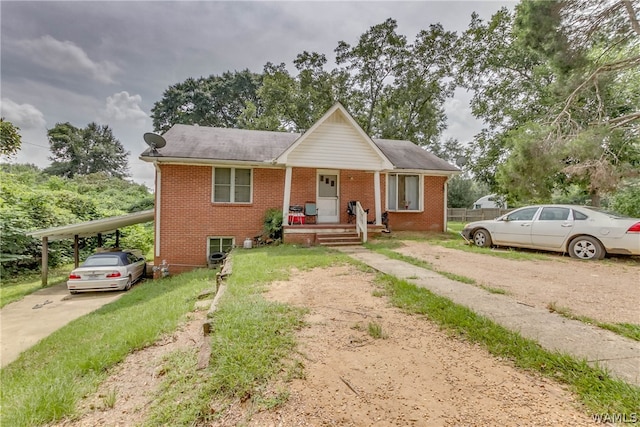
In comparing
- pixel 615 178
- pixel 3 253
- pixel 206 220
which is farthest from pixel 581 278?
pixel 3 253

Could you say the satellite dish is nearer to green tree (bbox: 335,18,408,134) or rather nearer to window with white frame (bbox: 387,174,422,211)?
window with white frame (bbox: 387,174,422,211)

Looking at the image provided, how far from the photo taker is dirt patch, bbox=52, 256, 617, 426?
1886 millimetres

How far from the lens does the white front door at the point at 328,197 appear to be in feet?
39.7

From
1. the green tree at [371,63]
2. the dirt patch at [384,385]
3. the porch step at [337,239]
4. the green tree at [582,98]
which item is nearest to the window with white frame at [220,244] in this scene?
the porch step at [337,239]

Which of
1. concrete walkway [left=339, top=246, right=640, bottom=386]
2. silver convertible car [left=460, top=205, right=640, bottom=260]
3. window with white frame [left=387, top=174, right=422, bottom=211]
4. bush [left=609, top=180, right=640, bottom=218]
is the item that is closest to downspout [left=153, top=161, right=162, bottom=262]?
concrete walkway [left=339, top=246, right=640, bottom=386]

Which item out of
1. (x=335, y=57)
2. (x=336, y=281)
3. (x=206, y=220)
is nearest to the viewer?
(x=336, y=281)

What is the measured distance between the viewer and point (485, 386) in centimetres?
217

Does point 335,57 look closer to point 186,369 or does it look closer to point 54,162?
point 186,369

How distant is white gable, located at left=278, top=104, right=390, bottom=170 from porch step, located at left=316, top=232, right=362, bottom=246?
273 centimetres

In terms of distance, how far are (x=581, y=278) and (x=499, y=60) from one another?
55.5 feet

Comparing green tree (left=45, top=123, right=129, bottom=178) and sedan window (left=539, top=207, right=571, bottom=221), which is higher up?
green tree (left=45, top=123, right=129, bottom=178)

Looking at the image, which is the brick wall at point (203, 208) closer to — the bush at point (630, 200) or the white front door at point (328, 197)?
the white front door at point (328, 197)

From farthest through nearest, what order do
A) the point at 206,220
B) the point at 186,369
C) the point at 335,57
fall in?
the point at 335,57 < the point at 206,220 < the point at 186,369

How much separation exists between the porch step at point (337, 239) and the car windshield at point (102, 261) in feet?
23.8
